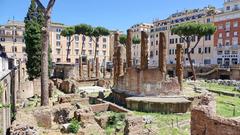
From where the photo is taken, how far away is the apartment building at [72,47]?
73231mm

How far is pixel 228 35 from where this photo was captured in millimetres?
53844

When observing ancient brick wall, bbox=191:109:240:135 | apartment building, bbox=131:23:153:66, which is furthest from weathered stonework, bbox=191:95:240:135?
apartment building, bbox=131:23:153:66

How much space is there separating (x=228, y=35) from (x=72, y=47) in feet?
147

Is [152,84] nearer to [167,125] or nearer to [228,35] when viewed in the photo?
[167,125]

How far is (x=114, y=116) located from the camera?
58.5ft

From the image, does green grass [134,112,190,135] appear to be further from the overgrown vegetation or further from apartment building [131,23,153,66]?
apartment building [131,23,153,66]

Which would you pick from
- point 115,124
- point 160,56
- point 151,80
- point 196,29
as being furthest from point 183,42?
point 115,124

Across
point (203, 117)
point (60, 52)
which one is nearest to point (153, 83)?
point (203, 117)

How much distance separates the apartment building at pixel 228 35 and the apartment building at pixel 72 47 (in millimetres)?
31631

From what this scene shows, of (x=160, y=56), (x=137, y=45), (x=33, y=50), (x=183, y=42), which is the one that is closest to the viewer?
(x=160, y=56)

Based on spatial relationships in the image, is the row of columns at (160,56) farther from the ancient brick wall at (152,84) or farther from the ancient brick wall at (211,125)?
the ancient brick wall at (211,125)

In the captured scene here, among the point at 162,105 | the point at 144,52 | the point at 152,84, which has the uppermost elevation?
the point at 144,52

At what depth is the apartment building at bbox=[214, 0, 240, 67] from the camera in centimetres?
5259

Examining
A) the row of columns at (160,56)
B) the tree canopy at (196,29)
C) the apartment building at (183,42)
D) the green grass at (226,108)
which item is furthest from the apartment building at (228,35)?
the row of columns at (160,56)
